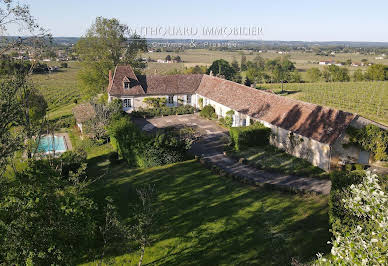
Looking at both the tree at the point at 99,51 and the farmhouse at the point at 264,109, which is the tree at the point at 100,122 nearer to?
the farmhouse at the point at 264,109

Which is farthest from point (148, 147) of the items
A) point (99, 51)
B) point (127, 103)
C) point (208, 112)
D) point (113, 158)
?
point (99, 51)

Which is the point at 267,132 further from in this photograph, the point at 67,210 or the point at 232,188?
the point at 67,210

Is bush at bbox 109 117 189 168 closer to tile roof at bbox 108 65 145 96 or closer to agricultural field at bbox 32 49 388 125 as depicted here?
tile roof at bbox 108 65 145 96

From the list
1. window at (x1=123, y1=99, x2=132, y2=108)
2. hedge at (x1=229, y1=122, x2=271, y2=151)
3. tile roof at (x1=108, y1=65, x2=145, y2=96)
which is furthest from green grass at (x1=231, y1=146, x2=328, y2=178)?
tile roof at (x1=108, y1=65, x2=145, y2=96)

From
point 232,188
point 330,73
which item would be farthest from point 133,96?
point 330,73

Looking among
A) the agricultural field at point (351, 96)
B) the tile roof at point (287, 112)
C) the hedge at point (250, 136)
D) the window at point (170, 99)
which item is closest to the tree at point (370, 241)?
the tile roof at point (287, 112)

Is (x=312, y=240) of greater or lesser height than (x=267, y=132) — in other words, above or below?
below
